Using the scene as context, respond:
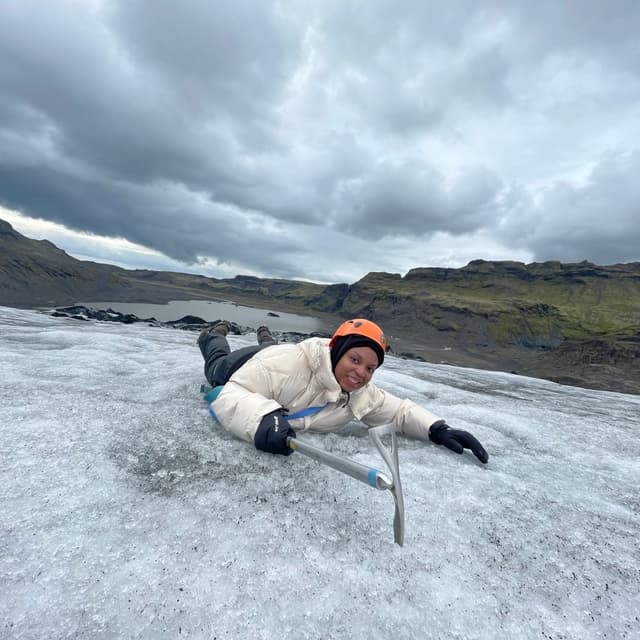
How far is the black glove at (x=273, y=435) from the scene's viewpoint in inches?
113

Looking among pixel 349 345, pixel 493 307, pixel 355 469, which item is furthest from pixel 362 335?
pixel 493 307

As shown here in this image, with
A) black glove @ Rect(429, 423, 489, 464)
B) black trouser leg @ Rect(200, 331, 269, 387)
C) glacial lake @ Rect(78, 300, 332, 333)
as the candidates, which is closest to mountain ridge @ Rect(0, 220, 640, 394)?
glacial lake @ Rect(78, 300, 332, 333)

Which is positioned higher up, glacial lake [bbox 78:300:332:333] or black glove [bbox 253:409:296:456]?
black glove [bbox 253:409:296:456]

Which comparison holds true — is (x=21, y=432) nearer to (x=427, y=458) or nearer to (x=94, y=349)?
(x=427, y=458)

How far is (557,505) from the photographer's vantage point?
9.43 feet

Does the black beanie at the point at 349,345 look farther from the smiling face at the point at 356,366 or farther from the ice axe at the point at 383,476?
the ice axe at the point at 383,476

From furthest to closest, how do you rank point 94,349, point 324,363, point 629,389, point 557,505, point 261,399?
point 629,389 < point 94,349 < point 324,363 < point 261,399 < point 557,505

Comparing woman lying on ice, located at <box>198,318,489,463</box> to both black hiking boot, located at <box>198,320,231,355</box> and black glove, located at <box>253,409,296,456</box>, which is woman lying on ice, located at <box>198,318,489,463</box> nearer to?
black glove, located at <box>253,409,296,456</box>

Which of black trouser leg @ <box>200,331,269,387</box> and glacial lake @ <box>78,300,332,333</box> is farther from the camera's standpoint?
glacial lake @ <box>78,300,332,333</box>

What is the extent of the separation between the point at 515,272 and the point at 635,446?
19645 cm

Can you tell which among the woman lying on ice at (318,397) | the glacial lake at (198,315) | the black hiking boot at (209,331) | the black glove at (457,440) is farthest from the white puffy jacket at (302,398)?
the glacial lake at (198,315)

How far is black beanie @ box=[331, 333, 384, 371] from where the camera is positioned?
329cm

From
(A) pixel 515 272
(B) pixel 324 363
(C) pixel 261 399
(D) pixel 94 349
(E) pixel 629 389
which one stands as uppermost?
(A) pixel 515 272

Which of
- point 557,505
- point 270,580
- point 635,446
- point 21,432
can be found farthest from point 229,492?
point 635,446
